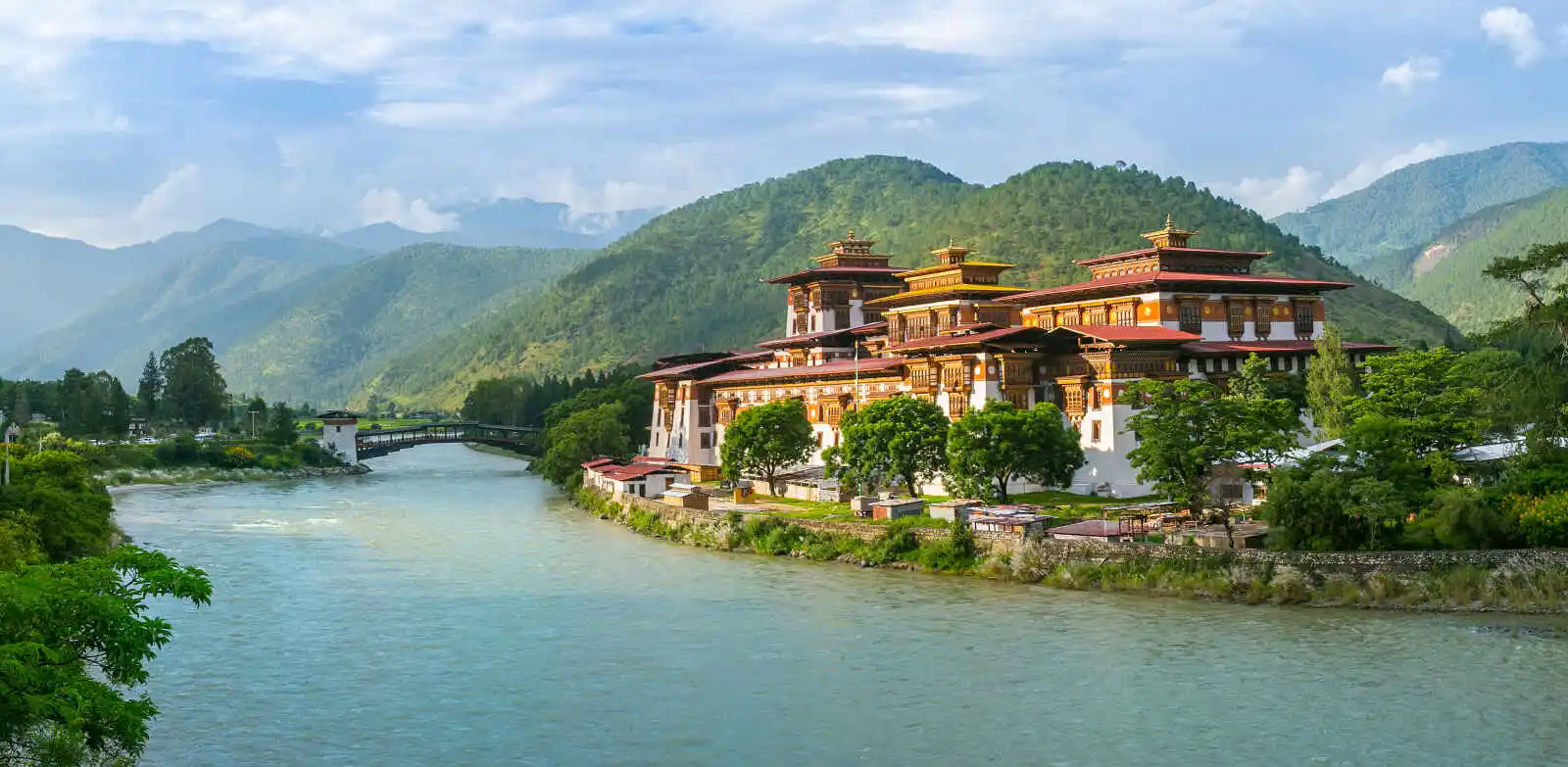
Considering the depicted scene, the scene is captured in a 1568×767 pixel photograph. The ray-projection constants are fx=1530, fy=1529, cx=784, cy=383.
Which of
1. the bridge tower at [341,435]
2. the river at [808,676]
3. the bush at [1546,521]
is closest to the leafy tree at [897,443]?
the river at [808,676]

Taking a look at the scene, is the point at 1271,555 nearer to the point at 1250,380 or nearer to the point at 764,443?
the point at 1250,380

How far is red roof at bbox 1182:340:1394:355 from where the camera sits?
6972 cm

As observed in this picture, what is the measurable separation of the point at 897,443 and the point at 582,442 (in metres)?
40.8

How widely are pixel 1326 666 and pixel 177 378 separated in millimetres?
134096

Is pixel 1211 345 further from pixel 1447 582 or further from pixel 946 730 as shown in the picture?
pixel 946 730

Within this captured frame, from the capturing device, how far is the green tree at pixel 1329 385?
62.1 metres

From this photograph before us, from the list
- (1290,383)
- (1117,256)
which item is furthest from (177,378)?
(1290,383)

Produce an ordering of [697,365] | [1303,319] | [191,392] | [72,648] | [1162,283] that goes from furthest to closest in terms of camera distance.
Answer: [191,392]
[697,365]
[1303,319]
[1162,283]
[72,648]

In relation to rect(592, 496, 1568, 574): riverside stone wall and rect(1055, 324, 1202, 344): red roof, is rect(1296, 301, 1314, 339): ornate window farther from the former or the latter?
rect(592, 496, 1568, 574): riverside stone wall

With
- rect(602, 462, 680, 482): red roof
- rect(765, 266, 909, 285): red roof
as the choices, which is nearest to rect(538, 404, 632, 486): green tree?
rect(602, 462, 680, 482): red roof

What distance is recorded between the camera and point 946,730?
110ft

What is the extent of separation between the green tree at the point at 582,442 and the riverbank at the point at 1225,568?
41.6 m

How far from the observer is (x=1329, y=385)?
211 ft

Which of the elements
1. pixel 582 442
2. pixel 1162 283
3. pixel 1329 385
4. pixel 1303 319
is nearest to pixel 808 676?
pixel 1329 385
